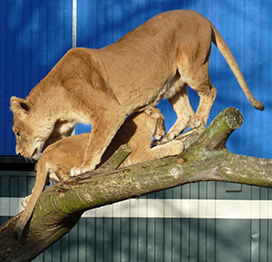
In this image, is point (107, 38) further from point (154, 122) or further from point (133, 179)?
point (133, 179)

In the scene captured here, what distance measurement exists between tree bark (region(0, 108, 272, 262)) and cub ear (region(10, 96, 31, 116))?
29.6 inches

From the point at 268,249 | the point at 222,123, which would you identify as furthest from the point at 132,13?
the point at 222,123

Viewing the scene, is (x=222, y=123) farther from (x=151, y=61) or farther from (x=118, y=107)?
(x=151, y=61)

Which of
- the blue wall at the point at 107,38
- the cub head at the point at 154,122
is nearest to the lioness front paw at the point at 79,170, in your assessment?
the cub head at the point at 154,122

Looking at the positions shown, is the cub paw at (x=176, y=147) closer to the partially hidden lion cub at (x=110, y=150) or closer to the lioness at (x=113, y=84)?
the partially hidden lion cub at (x=110, y=150)

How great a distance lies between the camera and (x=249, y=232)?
795 cm

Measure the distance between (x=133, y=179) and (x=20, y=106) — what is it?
1.18 meters

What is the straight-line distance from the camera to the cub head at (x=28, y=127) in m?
3.21

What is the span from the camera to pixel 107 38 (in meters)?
7.56

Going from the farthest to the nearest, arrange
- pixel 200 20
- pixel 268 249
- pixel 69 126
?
pixel 268 249 → pixel 200 20 → pixel 69 126

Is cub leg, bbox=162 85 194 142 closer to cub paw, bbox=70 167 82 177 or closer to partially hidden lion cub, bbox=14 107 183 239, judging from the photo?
partially hidden lion cub, bbox=14 107 183 239

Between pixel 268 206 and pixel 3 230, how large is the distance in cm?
600

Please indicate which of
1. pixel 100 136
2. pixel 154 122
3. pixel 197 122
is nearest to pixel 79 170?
pixel 100 136

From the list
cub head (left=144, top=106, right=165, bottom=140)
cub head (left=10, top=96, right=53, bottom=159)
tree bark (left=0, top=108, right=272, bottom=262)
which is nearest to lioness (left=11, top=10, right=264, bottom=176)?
cub head (left=10, top=96, right=53, bottom=159)
